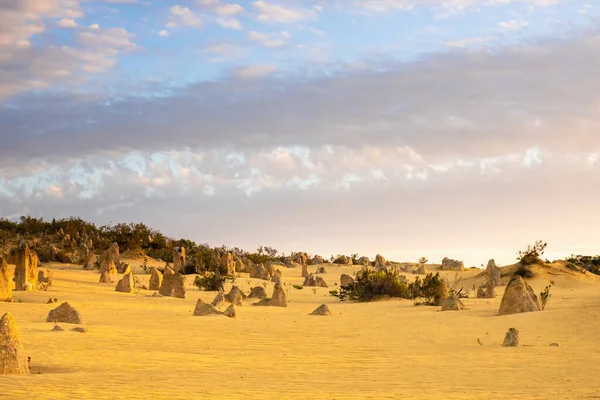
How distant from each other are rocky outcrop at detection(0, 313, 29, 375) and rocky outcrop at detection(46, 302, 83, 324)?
21.7 ft

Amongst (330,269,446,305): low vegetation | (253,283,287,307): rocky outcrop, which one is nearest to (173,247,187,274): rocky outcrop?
(330,269,446,305): low vegetation

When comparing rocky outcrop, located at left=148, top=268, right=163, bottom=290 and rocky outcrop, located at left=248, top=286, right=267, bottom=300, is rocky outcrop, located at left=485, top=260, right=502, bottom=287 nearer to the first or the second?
rocky outcrop, located at left=248, top=286, right=267, bottom=300

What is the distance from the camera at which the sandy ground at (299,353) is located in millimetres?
9961

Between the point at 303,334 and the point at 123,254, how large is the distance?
29288mm

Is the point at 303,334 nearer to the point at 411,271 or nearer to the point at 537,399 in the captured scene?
the point at 537,399

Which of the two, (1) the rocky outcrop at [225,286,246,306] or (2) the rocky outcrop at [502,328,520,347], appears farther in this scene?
(1) the rocky outcrop at [225,286,246,306]

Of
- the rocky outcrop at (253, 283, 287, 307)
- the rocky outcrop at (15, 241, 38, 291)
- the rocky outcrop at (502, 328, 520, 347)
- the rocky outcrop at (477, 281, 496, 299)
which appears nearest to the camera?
the rocky outcrop at (502, 328, 520, 347)

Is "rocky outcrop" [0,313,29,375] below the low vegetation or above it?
below

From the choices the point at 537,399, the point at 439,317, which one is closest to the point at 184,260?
the point at 439,317

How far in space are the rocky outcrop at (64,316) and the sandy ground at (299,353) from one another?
24 cm

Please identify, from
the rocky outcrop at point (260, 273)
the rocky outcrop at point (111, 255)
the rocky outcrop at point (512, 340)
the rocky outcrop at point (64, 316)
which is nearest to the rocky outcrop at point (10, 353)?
the rocky outcrop at point (64, 316)

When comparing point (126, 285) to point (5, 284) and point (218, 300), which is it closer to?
point (218, 300)

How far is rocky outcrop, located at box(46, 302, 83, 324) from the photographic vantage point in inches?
677

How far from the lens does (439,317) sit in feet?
72.3
